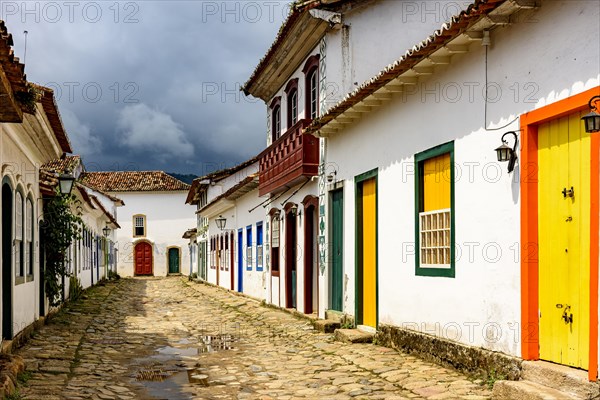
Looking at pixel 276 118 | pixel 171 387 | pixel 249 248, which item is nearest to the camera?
pixel 171 387

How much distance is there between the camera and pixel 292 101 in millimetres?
16641

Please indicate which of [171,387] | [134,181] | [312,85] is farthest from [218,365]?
[134,181]

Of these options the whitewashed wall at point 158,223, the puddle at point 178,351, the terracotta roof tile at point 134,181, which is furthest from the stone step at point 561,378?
the terracotta roof tile at point 134,181

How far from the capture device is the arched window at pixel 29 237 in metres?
12.1

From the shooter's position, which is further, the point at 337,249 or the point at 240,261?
the point at 240,261

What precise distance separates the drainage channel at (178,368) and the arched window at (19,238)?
2.52 meters

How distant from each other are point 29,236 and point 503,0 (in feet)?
30.4

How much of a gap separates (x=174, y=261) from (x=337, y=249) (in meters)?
42.6

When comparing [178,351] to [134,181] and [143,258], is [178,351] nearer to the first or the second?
[143,258]

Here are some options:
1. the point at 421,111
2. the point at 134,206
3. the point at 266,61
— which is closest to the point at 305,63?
the point at 266,61

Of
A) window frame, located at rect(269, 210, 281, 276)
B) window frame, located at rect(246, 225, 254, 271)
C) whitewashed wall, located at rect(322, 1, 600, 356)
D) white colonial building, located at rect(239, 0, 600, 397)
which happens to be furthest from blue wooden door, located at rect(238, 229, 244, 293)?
whitewashed wall, located at rect(322, 1, 600, 356)

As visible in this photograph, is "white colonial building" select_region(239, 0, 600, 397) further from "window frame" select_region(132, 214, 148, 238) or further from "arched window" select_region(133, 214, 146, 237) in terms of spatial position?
"arched window" select_region(133, 214, 146, 237)

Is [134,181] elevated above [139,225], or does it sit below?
above

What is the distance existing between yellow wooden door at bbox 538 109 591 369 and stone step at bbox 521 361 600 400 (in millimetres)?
117
